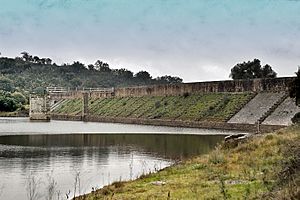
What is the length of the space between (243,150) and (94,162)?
26.3 ft

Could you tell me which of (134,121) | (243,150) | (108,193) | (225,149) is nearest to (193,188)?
(108,193)

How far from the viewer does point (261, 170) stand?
49.6 feet

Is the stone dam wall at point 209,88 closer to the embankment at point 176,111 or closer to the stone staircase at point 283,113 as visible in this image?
the embankment at point 176,111

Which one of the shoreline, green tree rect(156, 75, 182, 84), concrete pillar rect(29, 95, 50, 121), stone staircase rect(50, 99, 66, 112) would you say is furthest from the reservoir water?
green tree rect(156, 75, 182, 84)

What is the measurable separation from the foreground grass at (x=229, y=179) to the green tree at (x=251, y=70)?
73.3 m

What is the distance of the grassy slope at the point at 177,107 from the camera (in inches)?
2599

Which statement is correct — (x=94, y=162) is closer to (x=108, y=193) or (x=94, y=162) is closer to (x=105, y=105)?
(x=108, y=193)

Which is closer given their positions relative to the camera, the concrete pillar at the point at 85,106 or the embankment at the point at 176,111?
the embankment at the point at 176,111

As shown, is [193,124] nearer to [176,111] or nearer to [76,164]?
[176,111]

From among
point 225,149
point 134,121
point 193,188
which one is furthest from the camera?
point 134,121

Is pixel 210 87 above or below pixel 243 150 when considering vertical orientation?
above

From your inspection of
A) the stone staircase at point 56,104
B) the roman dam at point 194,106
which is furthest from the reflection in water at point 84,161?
the stone staircase at point 56,104

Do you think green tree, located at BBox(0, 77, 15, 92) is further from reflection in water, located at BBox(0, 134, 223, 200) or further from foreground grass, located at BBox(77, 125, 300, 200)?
foreground grass, located at BBox(77, 125, 300, 200)

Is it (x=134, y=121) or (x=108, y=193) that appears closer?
(x=108, y=193)
